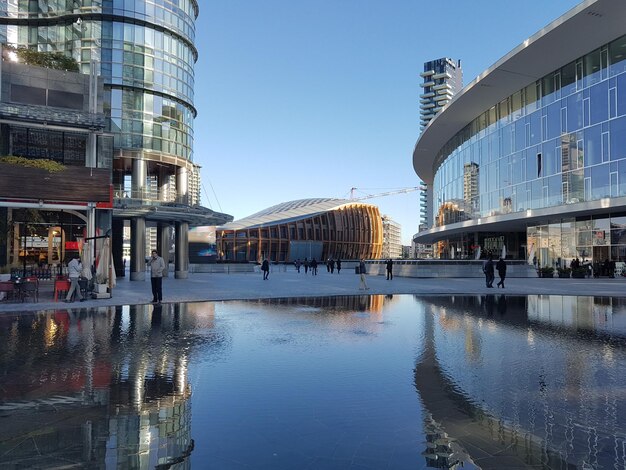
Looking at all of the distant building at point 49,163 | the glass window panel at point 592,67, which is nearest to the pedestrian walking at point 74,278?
the distant building at point 49,163

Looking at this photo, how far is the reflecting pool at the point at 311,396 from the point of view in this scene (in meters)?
3.98

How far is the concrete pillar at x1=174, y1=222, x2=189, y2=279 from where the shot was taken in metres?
35.9

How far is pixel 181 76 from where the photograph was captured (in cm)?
3809

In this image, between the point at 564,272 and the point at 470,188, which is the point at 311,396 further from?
the point at 470,188

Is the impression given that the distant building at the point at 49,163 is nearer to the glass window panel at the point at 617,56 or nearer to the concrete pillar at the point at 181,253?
the concrete pillar at the point at 181,253

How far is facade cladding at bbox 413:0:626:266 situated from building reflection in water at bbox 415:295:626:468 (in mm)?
23542

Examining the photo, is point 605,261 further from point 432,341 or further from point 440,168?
point 432,341

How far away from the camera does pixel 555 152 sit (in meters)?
35.0

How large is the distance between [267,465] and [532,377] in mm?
4479

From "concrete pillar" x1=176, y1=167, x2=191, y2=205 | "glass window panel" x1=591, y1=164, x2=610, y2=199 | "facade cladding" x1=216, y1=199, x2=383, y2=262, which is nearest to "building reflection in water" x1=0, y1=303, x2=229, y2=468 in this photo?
"concrete pillar" x1=176, y1=167, x2=191, y2=205

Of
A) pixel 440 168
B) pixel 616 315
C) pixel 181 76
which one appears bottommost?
pixel 616 315

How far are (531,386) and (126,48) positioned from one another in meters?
36.6

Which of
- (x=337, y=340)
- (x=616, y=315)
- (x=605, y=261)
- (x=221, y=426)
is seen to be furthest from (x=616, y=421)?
(x=605, y=261)

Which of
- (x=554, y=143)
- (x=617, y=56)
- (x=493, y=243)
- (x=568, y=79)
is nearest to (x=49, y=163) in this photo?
(x=554, y=143)
